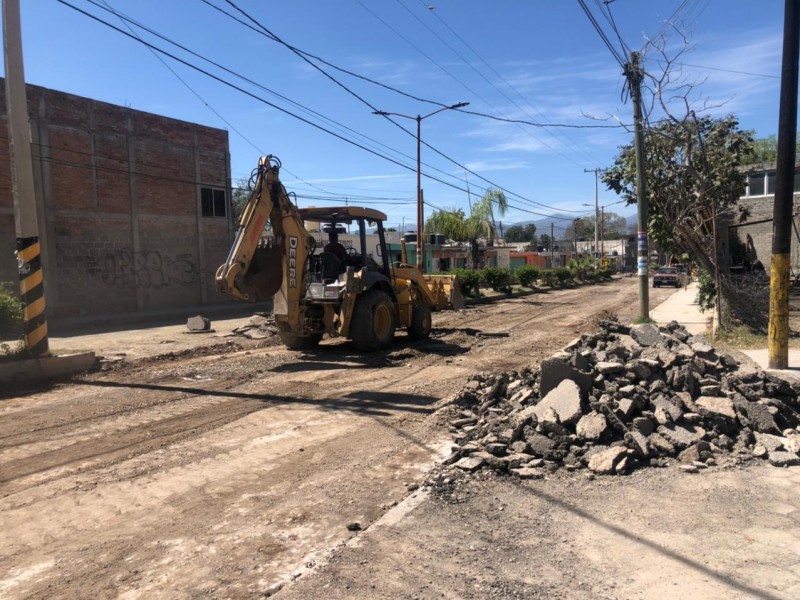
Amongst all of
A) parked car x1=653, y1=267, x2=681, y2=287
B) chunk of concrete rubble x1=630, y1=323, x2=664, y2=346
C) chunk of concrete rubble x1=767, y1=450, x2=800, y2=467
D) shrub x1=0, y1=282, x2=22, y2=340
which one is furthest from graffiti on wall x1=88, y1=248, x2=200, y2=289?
parked car x1=653, y1=267, x2=681, y2=287

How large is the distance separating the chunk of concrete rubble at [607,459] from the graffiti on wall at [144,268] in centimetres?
2040

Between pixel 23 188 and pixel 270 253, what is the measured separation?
13.3ft

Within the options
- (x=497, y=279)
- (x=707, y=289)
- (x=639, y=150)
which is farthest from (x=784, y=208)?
(x=497, y=279)

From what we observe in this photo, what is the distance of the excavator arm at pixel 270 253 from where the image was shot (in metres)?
10.1

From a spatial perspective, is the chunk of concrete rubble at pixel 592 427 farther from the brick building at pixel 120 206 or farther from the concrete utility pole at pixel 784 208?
the brick building at pixel 120 206

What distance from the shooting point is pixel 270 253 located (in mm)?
11133

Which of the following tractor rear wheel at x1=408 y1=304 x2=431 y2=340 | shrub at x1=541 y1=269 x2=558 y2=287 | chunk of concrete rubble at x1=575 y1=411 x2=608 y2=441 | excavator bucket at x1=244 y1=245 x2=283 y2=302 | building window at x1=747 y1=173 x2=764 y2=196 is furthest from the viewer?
→ shrub at x1=541 y1=269 x2=558 y2=287

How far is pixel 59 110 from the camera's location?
2019 centimetres

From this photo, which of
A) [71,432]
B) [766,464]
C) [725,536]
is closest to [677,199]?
[766,464]

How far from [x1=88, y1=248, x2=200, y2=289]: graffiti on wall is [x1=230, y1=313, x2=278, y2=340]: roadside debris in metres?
8.76

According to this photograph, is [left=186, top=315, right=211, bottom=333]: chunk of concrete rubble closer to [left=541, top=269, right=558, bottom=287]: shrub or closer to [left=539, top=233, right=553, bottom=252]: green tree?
[left=541, top=269, right=558, bottom=287]: shrub

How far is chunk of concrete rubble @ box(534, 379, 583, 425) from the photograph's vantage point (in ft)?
19.8

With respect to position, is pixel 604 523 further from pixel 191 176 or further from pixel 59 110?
pixel 191 176

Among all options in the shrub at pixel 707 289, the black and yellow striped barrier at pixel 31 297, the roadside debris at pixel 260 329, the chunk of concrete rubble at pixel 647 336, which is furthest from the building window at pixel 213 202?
the chunk of concrete rubble at pixel 647 336
